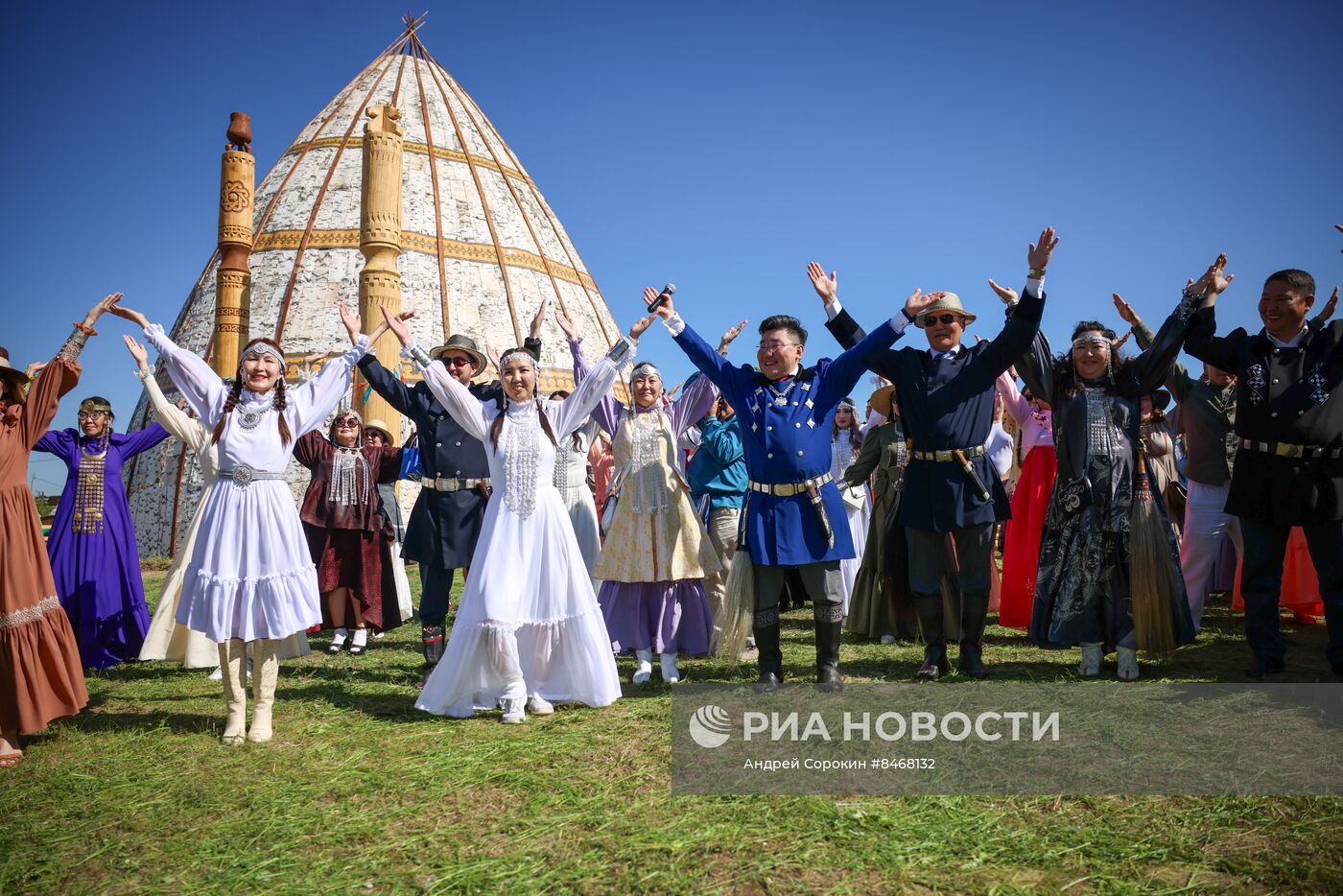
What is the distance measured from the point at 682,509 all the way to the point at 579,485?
1.83 meters

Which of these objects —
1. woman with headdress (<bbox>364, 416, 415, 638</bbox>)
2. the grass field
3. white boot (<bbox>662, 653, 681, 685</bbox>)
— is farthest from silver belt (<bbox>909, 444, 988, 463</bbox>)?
woman with headdress (<bbox>364, 416, 415, 638</bbox>)

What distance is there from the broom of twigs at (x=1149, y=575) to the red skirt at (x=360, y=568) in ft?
19.5

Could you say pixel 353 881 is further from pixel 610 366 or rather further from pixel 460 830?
pixel 610 366

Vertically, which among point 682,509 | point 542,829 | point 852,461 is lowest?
point 542,829

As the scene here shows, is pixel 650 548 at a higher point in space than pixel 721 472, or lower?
lower

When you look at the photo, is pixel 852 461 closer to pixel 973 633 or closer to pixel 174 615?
pixel 973 633

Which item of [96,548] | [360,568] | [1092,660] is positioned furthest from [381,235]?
[1092,660]

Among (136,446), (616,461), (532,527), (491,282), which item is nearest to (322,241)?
(491,282)

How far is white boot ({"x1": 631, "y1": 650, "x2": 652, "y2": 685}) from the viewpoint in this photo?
541cm

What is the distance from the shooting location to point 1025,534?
263 inches

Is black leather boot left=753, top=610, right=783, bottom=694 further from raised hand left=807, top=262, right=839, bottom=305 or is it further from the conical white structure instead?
the conical white structure

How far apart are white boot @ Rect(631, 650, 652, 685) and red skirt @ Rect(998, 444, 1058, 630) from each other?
125 inches

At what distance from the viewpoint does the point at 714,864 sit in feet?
8.96

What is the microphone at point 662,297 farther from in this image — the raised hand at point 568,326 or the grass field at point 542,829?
the grass field at point 542,829
